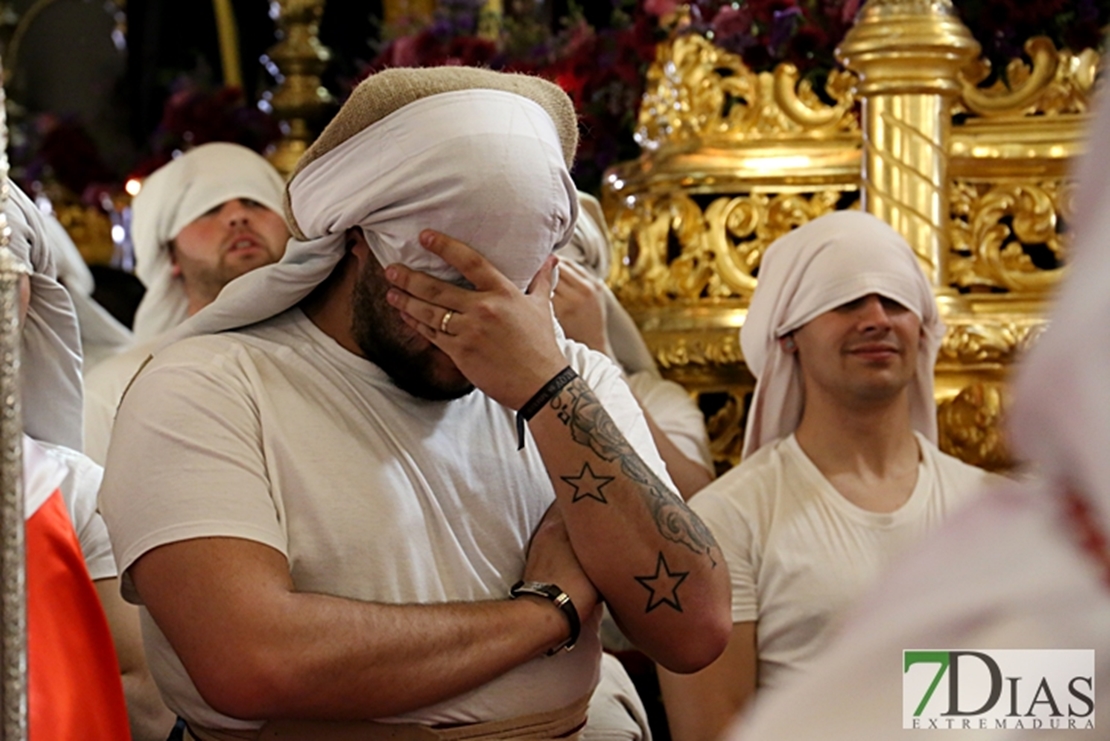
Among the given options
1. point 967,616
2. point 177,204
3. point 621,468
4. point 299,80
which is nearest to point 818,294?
point 621,468

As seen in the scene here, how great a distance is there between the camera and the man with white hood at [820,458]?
3438mm

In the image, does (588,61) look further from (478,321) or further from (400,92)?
(478,321)

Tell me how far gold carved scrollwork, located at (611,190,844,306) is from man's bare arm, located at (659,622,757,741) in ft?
4.20

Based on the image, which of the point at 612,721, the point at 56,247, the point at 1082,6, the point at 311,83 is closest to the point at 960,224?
the point at 1082,6

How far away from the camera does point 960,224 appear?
4.35 meters

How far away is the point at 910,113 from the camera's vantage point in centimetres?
427

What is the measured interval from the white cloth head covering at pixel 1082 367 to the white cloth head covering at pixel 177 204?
4.42 m

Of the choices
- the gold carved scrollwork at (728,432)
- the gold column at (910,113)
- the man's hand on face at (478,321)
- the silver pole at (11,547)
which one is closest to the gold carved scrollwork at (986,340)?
the gold column at (910,113)

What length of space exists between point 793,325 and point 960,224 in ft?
2.51

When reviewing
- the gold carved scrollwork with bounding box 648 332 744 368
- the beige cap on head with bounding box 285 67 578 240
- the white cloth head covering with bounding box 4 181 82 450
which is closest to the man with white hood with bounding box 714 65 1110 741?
the beige cap on head with bounding box 285 67 578 240

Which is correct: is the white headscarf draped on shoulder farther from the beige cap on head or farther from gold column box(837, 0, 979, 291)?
gold column box(837, 0, 979, 291)

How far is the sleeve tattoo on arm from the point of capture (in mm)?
2539

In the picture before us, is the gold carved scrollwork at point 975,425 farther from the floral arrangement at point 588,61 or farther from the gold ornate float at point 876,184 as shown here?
the floral arrangement at point 588,61

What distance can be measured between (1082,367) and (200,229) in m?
4.48
